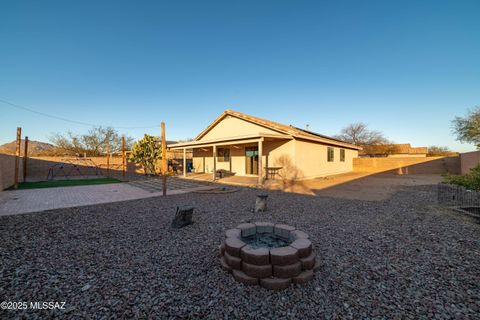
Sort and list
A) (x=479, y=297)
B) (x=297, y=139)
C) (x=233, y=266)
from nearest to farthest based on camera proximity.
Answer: (x=479, y=297) < (x=233, y=266) < (x=297, y=139)

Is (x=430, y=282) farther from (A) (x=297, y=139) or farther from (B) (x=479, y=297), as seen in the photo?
(A) (x=297, y=139)

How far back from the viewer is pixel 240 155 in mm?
14789

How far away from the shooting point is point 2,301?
2.06 meters

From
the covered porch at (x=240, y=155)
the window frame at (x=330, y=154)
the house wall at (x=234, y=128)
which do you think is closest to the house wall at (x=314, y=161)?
the window frame at (x=330, y=154)

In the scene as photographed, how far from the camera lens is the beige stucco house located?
38.2ft

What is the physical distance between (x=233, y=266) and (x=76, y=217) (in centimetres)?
503

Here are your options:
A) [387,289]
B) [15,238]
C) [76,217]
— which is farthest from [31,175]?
[387,289]

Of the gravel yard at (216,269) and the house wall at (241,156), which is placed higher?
the house wall at (241,156)

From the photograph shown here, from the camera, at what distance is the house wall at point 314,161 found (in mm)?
12162

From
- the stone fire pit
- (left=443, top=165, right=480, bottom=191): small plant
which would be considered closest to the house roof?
(left=443, top=165, right=480, bottom=191): small plant

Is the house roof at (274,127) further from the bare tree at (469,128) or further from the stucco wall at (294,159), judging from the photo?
the bare tree at (469,128)

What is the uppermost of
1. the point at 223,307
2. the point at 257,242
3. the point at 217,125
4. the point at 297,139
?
the point at 217,125

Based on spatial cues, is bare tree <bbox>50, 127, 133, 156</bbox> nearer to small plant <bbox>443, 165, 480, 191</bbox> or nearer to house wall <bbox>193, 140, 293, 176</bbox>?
house wall <bbox>193, 140, 293, 176</bbox>

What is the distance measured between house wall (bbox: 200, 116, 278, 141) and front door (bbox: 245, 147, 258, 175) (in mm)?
1265
